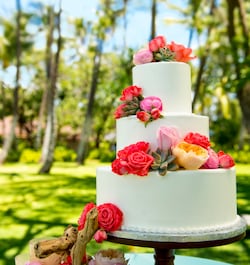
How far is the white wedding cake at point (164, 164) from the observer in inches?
97.4

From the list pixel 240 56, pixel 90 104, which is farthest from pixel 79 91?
pixel 240 56

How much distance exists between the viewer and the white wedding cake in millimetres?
2475

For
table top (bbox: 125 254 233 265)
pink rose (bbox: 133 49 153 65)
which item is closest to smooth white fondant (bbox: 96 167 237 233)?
pink rose (bbox: 133 49 153 65)

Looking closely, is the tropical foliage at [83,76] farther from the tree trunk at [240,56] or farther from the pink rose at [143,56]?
the pink rose at [143,56]

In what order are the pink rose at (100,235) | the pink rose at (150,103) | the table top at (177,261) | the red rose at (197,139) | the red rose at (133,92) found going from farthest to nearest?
1. the table top at (177,261)
2. the red rose at (133,92)
3. the pink rose at (150,103)
4. the red rose at (197,139)
5. the pink rose at (100,235)

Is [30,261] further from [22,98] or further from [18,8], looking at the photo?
[22,98]

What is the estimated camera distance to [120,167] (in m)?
2.51

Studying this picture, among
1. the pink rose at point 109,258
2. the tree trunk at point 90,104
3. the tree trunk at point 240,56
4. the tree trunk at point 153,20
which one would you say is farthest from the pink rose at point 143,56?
the tree trunk at point 90,104

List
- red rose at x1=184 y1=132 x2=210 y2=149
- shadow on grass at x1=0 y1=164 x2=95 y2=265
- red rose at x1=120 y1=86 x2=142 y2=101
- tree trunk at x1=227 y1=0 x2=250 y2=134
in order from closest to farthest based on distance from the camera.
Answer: red rose at x1=184 y1=132 x2=210 y2=149 < red rose at x1=120 y1=86 x2=142 y2=101 < shadow on grass at x1=0 y1=164 x2=95 y2=265 < tree trunk at x1=227 y1=0 x2=250 y2=134

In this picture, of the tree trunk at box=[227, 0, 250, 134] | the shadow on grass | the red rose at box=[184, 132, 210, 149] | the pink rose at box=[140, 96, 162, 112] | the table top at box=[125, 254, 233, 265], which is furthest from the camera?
the tree trunk at box=[227, 0, 250, 134]

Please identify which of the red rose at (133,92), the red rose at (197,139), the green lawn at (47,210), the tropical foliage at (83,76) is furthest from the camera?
the tropical foliage at (83,76)

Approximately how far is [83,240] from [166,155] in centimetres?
66

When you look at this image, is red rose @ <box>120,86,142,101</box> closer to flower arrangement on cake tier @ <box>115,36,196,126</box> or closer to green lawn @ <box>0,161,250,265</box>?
flower arrangement on cake tier @ <box>115,36,196,126</box>

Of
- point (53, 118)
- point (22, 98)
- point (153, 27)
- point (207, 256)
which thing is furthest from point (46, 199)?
point (22, 98)
